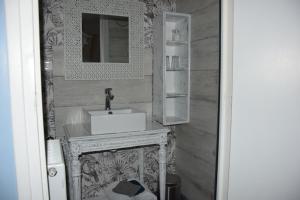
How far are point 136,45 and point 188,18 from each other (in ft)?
1.89

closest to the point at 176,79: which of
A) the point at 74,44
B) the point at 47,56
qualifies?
the point at 74,44

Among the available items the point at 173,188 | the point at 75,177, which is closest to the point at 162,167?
the point at 173,188

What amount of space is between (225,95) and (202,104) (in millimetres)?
1172

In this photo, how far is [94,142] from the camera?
1.77m

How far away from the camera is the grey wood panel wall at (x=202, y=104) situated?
185cm

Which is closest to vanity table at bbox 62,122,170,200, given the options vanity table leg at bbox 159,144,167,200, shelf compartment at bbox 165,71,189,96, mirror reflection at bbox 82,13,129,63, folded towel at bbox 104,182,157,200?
vanity table leg at bbox 159,144,167,200

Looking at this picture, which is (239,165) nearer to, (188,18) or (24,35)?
(24,35)

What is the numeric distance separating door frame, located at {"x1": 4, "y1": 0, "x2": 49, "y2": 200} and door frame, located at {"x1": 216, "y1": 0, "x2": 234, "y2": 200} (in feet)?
2.13

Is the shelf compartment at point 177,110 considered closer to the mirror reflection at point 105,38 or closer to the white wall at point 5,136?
the mirror reflection at point 105,38

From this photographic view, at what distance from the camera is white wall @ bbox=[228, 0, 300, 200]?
89 centimetres

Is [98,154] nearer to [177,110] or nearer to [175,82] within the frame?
[177,110]

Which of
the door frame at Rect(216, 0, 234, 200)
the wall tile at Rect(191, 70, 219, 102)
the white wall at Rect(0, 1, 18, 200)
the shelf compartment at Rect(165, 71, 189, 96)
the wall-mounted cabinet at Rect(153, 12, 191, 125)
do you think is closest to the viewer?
the white wall at Rect(0, 1, 18, 200)

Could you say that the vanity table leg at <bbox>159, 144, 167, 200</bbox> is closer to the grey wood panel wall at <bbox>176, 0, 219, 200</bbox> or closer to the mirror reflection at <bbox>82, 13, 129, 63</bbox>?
the grey wood panel wall at <bbox>176, 0, 219, 200</bbox>

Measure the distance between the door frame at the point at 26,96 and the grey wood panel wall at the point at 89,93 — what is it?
1477mm
